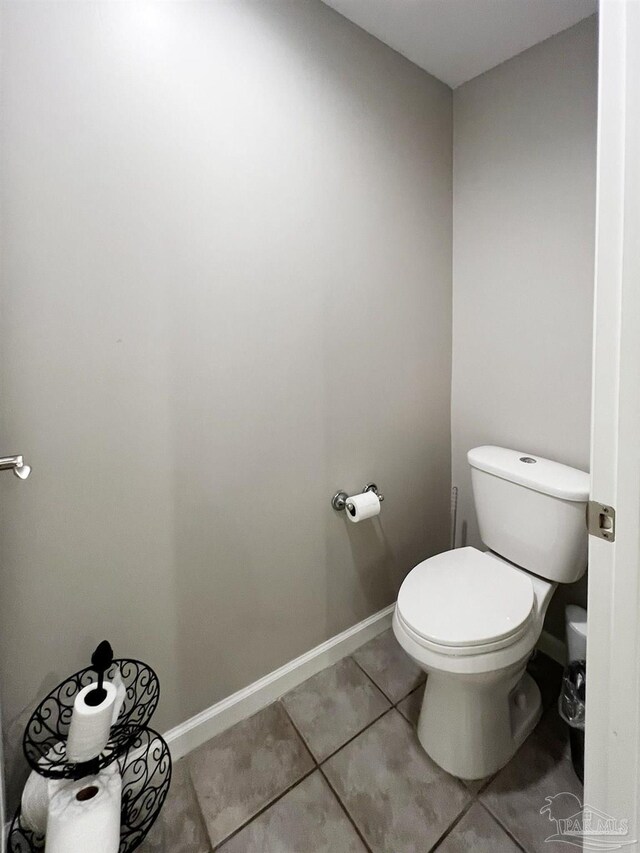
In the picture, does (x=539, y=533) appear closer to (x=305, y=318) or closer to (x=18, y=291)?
(x=305, y=318)

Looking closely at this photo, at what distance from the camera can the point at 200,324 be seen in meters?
1.17

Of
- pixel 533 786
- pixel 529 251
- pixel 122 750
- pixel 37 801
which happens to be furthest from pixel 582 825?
pixel 529 251

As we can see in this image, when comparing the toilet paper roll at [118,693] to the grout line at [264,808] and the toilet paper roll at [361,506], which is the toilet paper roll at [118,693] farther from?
the toilet paper roll at [361,506]

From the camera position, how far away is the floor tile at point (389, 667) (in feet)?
4.91

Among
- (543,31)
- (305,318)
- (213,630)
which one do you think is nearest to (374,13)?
(543,31)

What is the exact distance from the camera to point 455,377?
192 cm

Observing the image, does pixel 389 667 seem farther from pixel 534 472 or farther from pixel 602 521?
pixel 602 521

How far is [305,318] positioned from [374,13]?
3.52 feet

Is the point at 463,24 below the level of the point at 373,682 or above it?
above

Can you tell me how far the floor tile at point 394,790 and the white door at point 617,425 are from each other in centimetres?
61

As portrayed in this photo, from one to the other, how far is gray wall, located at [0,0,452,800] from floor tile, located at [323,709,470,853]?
383mm

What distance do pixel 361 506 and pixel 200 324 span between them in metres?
0.84

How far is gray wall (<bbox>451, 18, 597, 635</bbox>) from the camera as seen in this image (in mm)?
1438

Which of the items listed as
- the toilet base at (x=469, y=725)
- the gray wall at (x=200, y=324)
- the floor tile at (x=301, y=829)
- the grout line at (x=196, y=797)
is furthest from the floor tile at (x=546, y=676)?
the grout line at (x=196, y=797)
